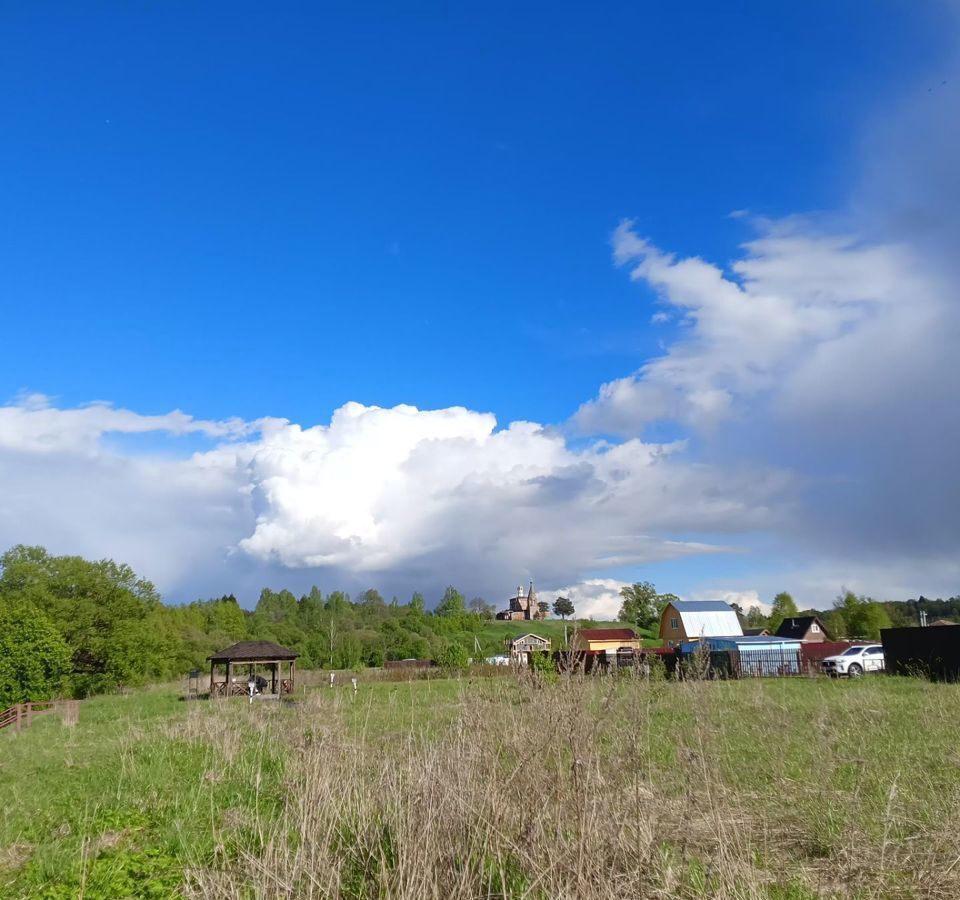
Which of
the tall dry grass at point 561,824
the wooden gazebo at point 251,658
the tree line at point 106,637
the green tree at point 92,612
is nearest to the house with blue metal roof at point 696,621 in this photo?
the tree line at point 106,637

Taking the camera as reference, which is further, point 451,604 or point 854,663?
point 451,604

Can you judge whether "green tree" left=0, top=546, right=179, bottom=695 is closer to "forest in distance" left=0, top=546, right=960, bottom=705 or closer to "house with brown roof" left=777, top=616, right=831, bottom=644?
"forest in distance" left=0, top=546, right=960, bottom=705

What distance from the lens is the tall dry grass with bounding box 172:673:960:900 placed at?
13.3ft

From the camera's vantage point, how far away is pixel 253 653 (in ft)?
103

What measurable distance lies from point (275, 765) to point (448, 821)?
19.8 feet

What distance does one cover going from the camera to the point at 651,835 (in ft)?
14.1

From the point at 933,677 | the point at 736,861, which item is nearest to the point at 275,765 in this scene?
the point at 736,861

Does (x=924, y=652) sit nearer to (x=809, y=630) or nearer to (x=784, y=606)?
(x=809, y=630)

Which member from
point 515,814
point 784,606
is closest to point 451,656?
point 515,814

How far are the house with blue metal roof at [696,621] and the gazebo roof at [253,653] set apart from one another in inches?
1109

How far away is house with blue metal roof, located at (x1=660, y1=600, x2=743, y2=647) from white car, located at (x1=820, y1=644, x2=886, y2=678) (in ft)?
70.3

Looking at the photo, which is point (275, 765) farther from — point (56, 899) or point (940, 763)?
point (940, 763)

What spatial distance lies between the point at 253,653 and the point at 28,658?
13875 millimetres

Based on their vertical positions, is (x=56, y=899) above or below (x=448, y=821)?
below
